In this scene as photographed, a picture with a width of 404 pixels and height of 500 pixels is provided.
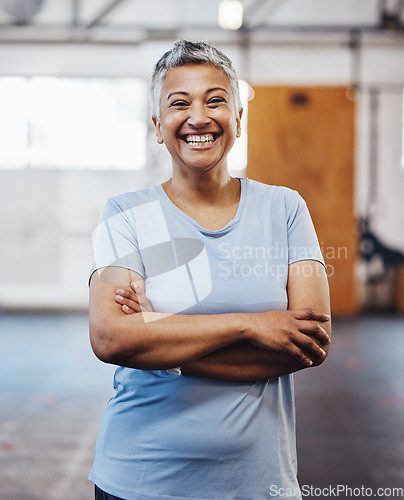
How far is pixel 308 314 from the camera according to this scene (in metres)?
1.11

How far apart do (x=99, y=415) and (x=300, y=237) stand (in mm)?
2538

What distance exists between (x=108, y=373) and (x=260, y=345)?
3398mm

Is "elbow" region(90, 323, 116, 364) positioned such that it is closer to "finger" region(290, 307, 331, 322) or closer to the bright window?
"finger" region(290, 307, 331, 322)

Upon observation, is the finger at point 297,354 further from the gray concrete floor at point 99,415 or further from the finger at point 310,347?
the gray concrete floor at point 99,415

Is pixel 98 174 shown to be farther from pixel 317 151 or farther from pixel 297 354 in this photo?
pixel 297 354

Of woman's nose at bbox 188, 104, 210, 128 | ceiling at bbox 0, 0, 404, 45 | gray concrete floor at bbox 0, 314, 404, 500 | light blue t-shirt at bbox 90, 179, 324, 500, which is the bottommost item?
gray concrete floor at bbox 0, 314, 404, 500

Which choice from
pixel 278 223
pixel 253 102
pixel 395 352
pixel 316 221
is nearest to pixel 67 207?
pixel 253 102

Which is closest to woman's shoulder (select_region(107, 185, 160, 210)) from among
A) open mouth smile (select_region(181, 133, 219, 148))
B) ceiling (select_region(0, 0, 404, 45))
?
open mouth smile (select_region(181, 133, 219, 148))

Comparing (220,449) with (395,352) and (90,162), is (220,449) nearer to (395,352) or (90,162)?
(395,352)

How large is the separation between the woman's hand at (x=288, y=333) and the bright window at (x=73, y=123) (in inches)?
234

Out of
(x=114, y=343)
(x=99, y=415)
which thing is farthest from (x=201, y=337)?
(x=99, y=415)

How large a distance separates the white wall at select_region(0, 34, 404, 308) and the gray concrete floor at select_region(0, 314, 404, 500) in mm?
1694

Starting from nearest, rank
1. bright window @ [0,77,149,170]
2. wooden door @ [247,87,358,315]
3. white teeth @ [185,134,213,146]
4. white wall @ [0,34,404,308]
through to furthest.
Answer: white teeth @ [185,134,213,146] < wooden door @ [247,87,358,315] < bright window @ [0,77,149,170] < white wall @ [0,34,404,308]

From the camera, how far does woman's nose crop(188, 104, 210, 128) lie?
1.13 metres
